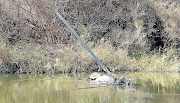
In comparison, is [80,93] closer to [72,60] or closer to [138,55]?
[72,60]

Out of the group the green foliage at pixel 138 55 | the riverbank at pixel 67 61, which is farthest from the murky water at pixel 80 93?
the green foliage at pixel 138 55

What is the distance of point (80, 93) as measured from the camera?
704 centimetres

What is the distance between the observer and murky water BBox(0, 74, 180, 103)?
6.21m

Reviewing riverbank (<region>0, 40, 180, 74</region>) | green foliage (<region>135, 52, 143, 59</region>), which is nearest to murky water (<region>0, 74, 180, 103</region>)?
riverbank (<region>0, 40, 180, 74</region>)

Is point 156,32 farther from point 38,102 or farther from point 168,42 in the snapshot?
point 38,102

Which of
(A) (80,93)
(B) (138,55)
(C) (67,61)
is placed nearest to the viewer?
(A) (80,93)

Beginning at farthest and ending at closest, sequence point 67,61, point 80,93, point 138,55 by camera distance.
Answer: point 138,55 < point 67,61 < point 80,93

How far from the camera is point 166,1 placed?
15656 mm

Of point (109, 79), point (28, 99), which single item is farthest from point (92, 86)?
point (28, 99)

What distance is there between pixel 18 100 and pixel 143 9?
34.9 feet

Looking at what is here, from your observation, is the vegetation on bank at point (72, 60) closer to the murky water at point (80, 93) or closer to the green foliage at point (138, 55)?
the green foliage at point (138, 55)

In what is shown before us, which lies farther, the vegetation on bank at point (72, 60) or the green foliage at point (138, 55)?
the green foliage at point (138, 55)

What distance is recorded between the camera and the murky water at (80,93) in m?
6.21

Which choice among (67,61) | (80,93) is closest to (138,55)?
(67,61)
